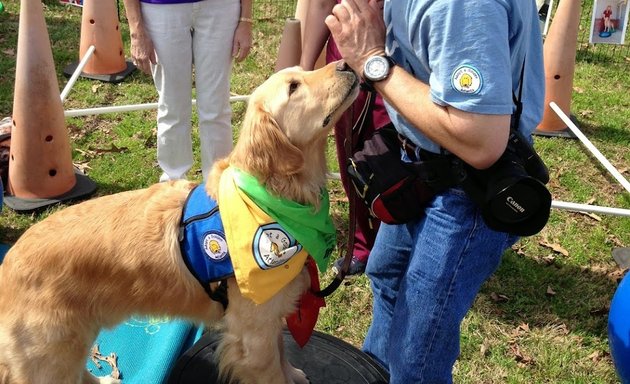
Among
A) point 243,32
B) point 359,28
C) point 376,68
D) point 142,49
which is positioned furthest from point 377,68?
point 142,49

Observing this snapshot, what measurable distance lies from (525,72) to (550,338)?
232 cm

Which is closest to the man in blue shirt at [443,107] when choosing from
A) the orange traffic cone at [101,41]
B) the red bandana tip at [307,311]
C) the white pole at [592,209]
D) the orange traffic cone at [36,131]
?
the red bandana tip at [307,311]

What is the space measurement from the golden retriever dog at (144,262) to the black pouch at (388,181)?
0.25 meters

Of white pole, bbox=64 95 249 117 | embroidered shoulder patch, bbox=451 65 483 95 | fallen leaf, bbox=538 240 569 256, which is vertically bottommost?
fallen leaf, bbox=538 240 569 256

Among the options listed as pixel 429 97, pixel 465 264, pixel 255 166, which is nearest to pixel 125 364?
pixel 255 166

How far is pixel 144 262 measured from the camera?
2.62m

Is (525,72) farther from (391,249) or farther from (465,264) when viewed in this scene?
(391,249)

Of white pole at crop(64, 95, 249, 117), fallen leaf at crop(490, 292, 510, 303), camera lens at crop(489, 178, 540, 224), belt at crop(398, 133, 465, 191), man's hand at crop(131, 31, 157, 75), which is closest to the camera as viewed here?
camera lens at crop(489, 178, 540, 224)

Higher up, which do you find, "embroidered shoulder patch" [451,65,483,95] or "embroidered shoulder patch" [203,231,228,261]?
"embroidered shoulder patch" [451,65,483,95]

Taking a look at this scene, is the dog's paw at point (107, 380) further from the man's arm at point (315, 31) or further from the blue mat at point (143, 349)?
the man's arm at point (315, 31)

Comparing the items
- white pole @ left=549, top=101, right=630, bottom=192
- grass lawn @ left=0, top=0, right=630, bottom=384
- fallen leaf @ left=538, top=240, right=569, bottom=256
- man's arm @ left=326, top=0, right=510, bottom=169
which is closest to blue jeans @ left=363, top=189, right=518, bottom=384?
man's arm @ left=326, top=0, right=510, bottom=169

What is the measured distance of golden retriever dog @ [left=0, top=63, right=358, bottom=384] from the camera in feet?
8.39

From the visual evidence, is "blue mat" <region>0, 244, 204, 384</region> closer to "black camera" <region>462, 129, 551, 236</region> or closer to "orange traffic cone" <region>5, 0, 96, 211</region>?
"orange traffic cone" <region>5, 0, 96, 211</region>

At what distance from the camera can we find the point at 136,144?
583 cm
